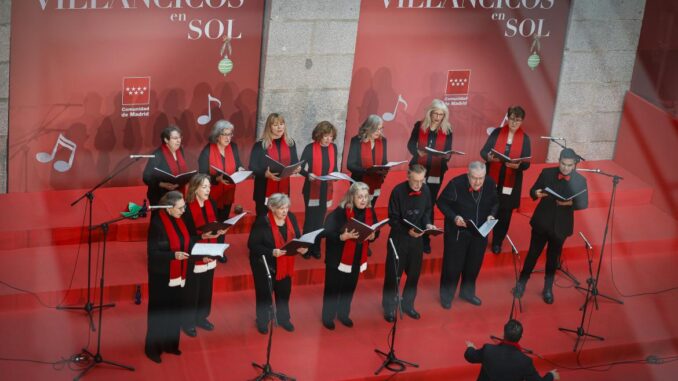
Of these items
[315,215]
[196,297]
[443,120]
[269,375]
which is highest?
[443,120]

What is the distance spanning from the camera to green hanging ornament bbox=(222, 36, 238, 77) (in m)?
9.57

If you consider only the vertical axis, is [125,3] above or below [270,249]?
above

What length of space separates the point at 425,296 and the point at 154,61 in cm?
286

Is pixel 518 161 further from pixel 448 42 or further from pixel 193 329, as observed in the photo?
pixel 193 329

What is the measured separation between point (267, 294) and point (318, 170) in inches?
45.2

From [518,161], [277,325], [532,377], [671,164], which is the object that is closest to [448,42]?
[518,161]

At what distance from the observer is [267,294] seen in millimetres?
8117

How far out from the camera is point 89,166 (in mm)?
9398

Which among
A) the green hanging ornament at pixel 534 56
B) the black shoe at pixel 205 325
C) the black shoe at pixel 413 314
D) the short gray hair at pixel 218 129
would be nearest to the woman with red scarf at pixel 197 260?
the black shoe at pixel 205 325

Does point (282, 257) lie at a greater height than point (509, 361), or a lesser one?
greater

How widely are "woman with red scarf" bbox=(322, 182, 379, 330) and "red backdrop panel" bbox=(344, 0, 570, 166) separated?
7.53ft

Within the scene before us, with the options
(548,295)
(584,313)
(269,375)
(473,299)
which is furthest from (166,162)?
(584,313)

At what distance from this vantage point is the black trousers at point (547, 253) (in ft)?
29.6

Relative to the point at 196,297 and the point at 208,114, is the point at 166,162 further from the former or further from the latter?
Result: the point at 208,114
